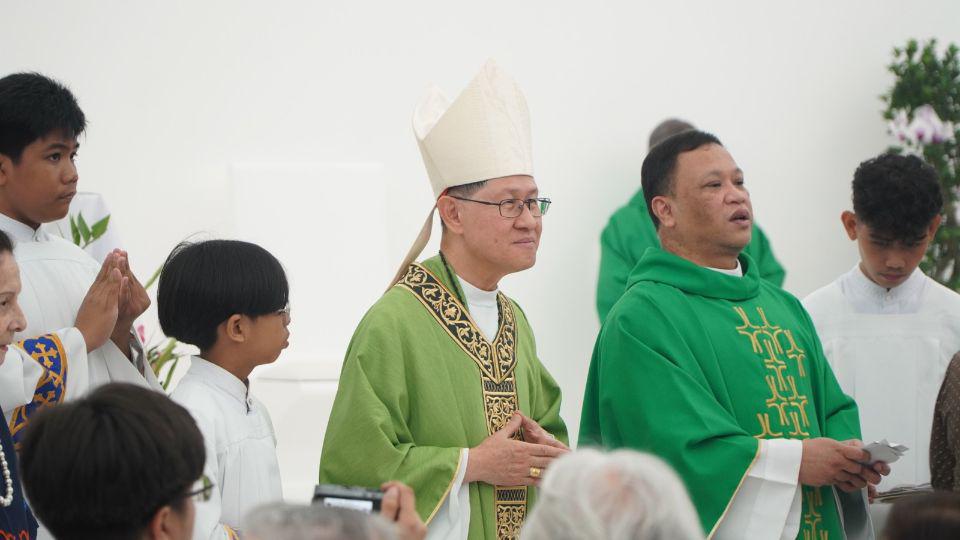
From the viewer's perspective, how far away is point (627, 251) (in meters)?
6.46

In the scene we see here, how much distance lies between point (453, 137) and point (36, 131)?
108 centimetres

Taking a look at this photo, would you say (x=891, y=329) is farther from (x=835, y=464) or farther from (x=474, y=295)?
(x=474, y=295)

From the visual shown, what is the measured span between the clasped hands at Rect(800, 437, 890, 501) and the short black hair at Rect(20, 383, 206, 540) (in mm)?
1909

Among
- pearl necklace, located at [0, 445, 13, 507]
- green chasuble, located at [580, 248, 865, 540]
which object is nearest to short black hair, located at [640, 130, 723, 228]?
green chasuble, located at [580, 248, 865, 540]

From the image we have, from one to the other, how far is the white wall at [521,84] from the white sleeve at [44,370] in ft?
7.72

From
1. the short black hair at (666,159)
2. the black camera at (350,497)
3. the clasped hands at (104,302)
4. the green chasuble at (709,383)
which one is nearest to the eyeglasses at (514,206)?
the green chasuble at (709,383)

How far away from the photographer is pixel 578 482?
1803 mm

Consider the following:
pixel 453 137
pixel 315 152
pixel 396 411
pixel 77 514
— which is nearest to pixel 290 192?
pixel 315 152

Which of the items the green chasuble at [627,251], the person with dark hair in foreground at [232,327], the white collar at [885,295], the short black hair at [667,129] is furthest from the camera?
the green chasuble at [627,251]

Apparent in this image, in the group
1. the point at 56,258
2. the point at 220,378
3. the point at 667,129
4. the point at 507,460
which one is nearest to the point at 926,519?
the point at 507,460

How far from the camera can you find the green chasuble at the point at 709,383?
335cm

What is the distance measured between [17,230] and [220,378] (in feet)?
2.11

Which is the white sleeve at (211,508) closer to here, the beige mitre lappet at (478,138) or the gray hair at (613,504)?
the beige mitre lappet at (478,138)

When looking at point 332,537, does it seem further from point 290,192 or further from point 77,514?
point 290,192
